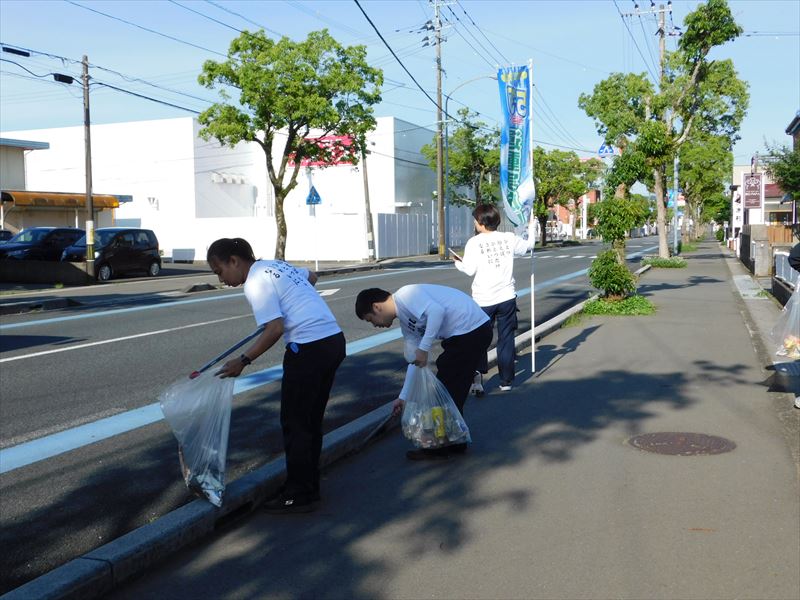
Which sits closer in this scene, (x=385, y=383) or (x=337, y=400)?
(x=337, y=400)

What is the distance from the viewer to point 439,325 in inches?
216

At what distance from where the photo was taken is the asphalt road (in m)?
5.03

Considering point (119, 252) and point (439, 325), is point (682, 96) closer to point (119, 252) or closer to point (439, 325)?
point (119, 252)

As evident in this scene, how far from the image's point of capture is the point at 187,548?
14.9ft

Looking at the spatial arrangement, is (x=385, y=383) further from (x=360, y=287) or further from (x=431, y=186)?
(x=431, y=186)

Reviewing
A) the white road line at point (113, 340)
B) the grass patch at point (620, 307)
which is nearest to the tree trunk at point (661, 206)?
the grass patch at point (620, 307)

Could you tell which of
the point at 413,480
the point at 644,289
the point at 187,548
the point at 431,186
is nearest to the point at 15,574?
the point at 187,548

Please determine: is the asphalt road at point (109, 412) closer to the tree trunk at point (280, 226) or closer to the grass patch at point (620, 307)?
the grass patch at point (620, 307)

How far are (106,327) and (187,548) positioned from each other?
10591 millimetres

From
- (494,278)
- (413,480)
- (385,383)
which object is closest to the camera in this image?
(413,480)

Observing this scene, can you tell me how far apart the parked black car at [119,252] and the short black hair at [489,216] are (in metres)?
22.1

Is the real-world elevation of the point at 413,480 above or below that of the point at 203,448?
below

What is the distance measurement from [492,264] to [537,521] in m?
3.26

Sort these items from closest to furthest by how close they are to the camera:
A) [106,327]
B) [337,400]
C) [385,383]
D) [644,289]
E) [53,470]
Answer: [53,470], [337,400], [385,383], [106,327], [644,289]
